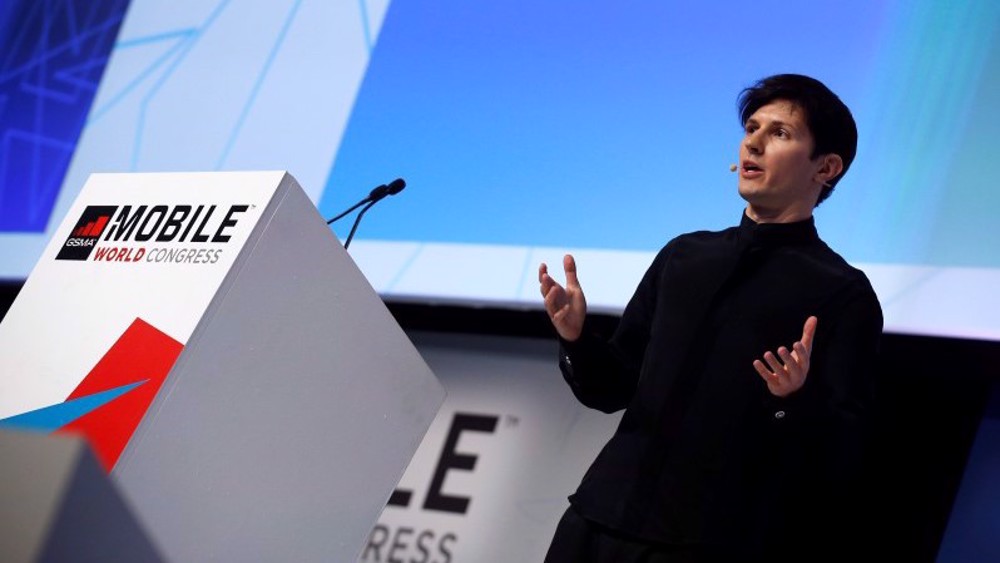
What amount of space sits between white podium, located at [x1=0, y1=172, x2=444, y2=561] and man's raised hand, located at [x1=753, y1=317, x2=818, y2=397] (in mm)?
624

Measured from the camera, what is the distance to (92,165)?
12.7 feet

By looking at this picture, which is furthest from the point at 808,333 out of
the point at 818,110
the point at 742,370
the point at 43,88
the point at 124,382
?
the point at 43,88

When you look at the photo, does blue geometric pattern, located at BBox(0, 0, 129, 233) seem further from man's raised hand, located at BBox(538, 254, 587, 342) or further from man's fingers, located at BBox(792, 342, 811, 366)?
man's fingers, located at BBox(792, 342, 811, 366)

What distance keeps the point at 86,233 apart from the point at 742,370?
105 centimetres

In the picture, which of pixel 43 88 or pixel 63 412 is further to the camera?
pixel 43 88

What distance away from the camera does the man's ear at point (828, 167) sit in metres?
2.24

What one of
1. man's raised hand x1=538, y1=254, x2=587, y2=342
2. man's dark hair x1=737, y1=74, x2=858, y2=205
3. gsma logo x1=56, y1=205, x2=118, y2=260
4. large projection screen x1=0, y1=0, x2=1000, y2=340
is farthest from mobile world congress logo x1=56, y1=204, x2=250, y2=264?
large projection screen x1=0, y1=0, x2=1000, y2=340

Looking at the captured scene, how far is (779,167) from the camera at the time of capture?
219 centimetres

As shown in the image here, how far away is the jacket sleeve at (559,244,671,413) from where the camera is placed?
2145 mm

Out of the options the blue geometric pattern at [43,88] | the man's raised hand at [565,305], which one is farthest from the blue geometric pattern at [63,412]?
the blue geometric pattern at [43,88]

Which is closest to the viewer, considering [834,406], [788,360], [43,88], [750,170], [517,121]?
[788,360]

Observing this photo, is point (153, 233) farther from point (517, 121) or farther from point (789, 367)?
point (517, 121)

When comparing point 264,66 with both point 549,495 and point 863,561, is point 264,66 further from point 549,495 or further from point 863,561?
point 863,561

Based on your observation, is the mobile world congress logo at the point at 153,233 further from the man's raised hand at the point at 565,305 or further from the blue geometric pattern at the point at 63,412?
the man's raised hand at the point at 565,305
